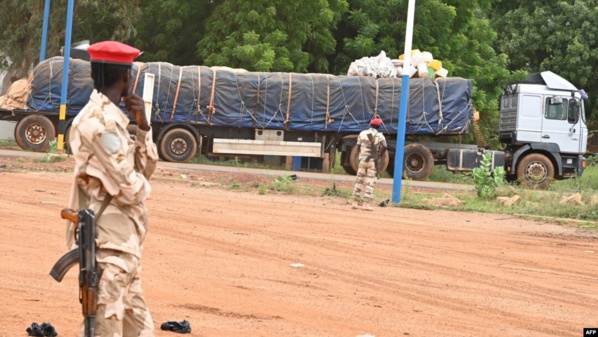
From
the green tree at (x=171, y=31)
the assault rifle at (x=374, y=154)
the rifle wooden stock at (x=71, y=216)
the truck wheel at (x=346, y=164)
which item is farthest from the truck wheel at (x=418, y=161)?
the rifle wooden stock at (x=71, y=216)

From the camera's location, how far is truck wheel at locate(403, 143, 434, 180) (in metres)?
33.6

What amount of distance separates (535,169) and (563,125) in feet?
4.88

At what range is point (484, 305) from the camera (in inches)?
436

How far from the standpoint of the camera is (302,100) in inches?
1329

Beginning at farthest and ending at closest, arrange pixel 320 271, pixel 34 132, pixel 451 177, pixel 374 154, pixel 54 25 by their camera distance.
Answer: pixel 54 25 → pixel 451 177 → pixel 34 132 → pixel 374 154 → pixel 320 271

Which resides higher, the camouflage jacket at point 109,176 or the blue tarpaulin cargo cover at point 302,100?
the blue tarpaulin cargo cover at point 302,100

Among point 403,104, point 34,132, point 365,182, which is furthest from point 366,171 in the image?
point 34,132

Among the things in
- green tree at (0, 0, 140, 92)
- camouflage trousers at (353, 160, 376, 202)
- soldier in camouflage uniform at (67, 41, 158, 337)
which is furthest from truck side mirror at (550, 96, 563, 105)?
soldier in camouflage uniform at (67, 41, 158, 337)

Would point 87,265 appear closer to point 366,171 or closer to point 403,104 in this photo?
point 366,171

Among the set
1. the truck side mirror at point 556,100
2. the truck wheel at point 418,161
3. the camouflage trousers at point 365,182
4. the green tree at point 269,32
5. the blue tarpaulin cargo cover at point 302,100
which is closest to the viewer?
the camouflage trousers at point 365,182

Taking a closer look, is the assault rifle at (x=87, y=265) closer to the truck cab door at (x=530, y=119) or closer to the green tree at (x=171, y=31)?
the truck cab door at (x=530, y=119)

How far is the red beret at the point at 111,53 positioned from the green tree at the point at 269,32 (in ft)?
97.4

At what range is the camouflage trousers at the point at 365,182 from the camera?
21.7 meters

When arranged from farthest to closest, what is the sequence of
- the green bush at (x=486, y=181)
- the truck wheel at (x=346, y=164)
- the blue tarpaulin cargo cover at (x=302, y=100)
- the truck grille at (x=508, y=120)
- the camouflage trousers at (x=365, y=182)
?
the truck wheel at (x=346, y=164), the blue tarpaulin cargo cover at (x=302, y=100), the truck grille at (x=508, y=120), the green bush at (x=486, y=181), the camouflage trousers at (x=365, y=182)
